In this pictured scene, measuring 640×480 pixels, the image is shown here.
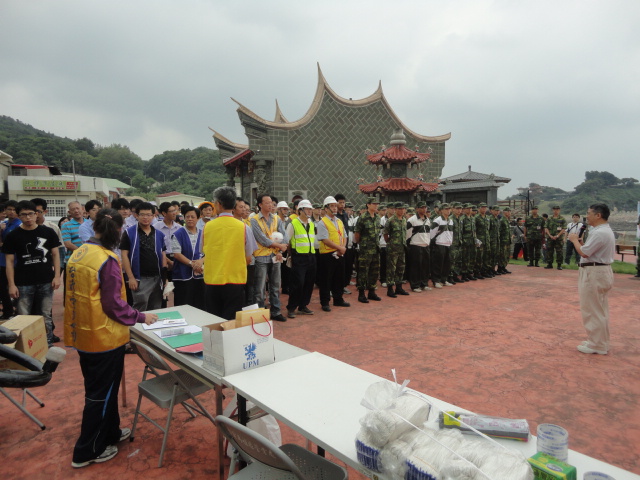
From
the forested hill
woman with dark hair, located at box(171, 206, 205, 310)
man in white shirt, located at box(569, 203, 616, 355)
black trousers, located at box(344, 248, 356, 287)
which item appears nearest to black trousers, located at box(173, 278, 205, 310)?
woman with dark hair, located at box(171, 206, 205, 310)

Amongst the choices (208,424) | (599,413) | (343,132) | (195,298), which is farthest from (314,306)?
(343,132)

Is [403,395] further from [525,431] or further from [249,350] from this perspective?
[249,350]

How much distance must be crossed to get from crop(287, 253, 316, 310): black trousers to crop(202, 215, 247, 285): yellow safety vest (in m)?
2.22

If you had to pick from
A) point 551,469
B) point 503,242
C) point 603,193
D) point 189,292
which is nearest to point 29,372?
point 551,469

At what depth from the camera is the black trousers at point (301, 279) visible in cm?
609

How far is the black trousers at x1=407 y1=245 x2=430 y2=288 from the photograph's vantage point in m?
8.16

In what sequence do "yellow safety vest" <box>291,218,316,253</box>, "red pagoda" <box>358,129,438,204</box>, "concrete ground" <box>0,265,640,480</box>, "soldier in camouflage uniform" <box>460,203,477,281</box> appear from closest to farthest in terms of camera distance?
"concrete ground" <box>0,265,640,480</box> → "yellow safety vest" <box>291,218,316,253</box> → "soldier in camouflage uniform" <box>460,203,477,281</box> → "red pagoda" <box>358,129,438,204</box>

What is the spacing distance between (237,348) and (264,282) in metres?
3.57

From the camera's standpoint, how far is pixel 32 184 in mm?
29828

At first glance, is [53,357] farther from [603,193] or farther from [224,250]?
[603,193]

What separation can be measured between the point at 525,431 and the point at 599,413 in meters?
2.46

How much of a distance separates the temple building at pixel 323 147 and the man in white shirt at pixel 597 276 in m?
10.6

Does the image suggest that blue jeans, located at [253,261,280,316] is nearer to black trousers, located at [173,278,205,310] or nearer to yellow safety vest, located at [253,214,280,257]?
yellow safety vest, located at [253,214,280,257]

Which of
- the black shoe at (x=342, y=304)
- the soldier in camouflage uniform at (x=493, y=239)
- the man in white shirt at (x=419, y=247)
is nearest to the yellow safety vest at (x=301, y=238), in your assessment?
the black shoe at (x=342, y=304)
